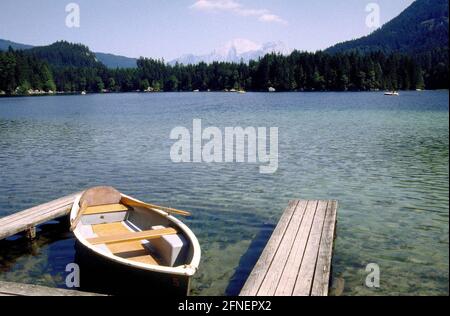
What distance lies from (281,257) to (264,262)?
0.61 meters

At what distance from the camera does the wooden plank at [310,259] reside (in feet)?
29.8

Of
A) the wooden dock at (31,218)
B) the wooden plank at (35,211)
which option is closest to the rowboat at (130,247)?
the wooden dock at (31,218)

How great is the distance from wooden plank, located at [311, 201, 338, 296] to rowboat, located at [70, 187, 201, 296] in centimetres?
280

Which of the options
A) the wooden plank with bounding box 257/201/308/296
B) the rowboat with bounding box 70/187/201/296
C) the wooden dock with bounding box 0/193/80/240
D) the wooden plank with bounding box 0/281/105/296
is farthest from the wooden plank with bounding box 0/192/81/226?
the wooden plank with bounding box 257/201/308/296

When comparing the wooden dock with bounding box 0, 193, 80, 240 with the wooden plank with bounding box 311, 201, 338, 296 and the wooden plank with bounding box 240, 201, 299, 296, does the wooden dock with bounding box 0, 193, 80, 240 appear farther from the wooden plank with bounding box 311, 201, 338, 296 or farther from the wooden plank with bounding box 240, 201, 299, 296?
the wooden plank with bounding box 311, 201, 338, 296

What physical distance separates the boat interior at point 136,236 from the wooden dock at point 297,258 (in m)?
2.02

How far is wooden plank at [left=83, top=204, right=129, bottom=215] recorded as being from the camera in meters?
14.9

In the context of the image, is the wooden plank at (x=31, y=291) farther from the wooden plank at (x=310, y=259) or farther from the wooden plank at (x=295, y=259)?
the wooden plank at (x=310, y=259)

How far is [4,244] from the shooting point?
14.8 metres
